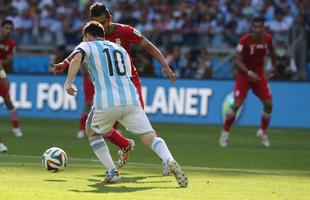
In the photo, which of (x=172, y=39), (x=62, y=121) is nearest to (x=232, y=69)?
(x=172, y=39)

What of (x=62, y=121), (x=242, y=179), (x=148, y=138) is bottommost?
(x=62, y=121)

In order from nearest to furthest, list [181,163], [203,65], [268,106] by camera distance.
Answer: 1. [181,163]
2. [268,106]
3. [203,65]

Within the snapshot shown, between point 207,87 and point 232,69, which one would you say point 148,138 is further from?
point 232,69

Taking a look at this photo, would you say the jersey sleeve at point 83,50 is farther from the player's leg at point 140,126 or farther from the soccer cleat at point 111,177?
the soccer cleat at point 111,177

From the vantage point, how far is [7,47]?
19719 mm

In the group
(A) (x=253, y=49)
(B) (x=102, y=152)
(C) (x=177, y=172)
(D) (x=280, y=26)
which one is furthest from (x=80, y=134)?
(D) (x=280, y=26)

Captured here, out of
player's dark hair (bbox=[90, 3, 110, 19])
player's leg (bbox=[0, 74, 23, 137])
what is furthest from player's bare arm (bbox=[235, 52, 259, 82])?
player's dark hair (bbox=[90, 3, 110, 19])

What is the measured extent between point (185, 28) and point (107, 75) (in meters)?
17.7

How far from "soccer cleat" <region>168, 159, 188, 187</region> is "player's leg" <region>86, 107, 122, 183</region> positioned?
90 centimetres

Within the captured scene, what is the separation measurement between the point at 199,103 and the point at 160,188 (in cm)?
1331

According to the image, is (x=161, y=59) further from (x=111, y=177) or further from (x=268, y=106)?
(x=268, y=106)

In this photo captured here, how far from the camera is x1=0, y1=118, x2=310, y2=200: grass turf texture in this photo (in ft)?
32.9

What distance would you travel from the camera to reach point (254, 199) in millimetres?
9617

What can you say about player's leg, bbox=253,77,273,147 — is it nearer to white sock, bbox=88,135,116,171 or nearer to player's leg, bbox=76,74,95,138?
player's leg, bbox=76,74,95,138
